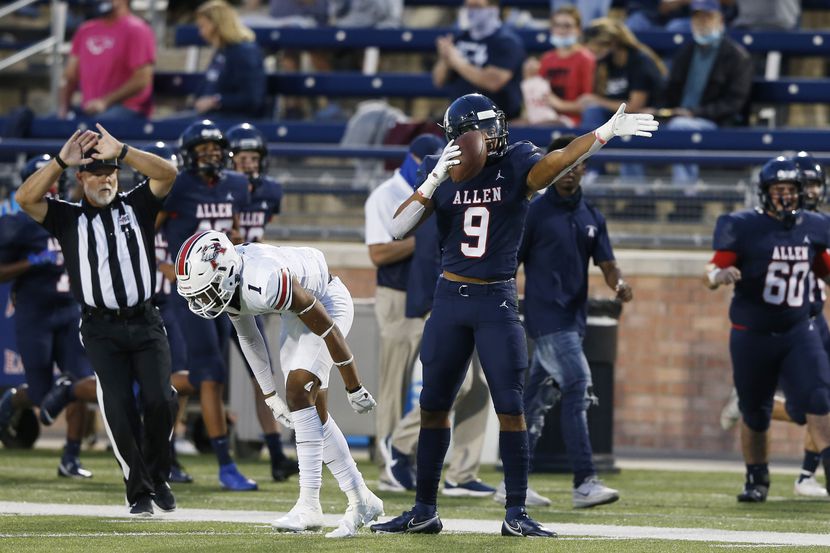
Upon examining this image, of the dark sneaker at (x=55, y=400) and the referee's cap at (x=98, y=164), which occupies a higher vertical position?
the referee's cap at (x=98, y=164)

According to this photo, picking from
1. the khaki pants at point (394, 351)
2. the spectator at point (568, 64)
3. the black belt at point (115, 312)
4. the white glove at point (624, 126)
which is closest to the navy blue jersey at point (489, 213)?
the white glove at point (624, 126)

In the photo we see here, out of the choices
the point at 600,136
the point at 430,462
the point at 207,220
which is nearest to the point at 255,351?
the point at 430,462

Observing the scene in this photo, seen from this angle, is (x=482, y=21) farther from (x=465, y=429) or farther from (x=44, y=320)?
(x=465, y=429)

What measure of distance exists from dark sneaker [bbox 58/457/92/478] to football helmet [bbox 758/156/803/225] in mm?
4319

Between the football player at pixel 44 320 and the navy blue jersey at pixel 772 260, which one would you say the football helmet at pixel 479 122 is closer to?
the navy blue jersey at pixel 772 260

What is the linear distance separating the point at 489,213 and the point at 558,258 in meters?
1.94

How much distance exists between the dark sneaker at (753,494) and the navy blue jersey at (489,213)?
2842mm

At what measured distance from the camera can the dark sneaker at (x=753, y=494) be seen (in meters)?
9.28

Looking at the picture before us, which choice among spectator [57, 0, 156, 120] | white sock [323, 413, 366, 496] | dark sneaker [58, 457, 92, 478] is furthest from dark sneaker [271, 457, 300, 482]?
spectator [57, 0, 156, 120]

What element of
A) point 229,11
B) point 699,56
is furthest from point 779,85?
point 229,11

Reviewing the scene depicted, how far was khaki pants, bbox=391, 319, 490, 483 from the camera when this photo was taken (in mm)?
9508

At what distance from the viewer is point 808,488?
31.9 ft

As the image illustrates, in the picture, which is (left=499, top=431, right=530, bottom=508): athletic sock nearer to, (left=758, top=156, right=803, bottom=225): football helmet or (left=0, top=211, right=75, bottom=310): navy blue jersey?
(left=758, top=156, right=803, bottom=225): football helmet

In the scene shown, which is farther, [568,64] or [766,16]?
[766,16]
